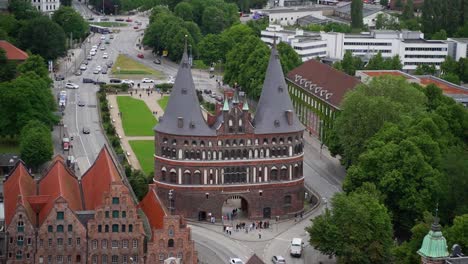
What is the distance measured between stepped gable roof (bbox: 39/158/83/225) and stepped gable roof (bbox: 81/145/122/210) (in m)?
0.95

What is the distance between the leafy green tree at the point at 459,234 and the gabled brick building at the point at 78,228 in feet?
83.8

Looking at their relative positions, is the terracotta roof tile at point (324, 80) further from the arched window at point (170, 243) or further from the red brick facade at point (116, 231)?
the red brick facade at point (116, 231)

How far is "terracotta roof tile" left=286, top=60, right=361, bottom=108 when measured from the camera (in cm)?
17125

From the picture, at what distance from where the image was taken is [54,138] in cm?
17462

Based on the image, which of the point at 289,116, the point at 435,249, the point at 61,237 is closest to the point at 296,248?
the point at 289,116

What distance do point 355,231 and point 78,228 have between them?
28.3 meters

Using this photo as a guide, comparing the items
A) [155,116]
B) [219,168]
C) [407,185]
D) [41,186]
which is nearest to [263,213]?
[219,168]

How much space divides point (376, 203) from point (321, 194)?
2891 centimetres

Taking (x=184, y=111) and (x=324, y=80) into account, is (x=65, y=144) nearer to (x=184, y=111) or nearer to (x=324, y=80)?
(x=184, y=111)

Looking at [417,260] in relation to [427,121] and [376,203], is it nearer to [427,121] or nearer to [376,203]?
[376,203]

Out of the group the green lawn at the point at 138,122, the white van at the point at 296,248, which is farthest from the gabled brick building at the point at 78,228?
the green lawn at the point at 138,122

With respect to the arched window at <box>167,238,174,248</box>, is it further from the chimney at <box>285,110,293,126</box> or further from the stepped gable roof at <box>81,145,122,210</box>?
the chimney at <box>285,110,293,126</box>

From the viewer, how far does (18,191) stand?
115 m

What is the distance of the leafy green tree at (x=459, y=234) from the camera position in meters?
106
